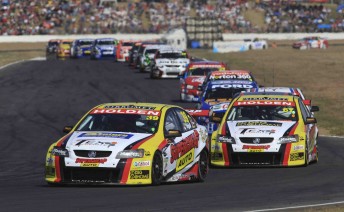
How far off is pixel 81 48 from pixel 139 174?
2048 inches

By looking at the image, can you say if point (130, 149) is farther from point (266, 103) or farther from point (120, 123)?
point (266, 103)

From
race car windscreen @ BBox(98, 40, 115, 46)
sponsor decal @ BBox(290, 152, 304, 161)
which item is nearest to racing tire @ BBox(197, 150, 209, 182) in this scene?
sponsor decal @ BBox(290, 152, 304, 161)

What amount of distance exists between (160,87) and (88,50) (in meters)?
25.8

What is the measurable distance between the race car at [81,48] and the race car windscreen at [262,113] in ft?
155

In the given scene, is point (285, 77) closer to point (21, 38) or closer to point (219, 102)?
point (219, 102)

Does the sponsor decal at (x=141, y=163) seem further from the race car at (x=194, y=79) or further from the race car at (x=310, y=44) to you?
the race car at (x=310, y=44)

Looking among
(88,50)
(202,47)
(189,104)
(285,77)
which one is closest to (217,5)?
(202,47)

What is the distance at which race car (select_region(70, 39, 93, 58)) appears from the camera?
2522 inches

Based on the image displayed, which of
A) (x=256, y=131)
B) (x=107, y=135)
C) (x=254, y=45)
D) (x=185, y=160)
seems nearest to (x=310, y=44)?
(x=254, y=45)

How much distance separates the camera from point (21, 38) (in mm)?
80625

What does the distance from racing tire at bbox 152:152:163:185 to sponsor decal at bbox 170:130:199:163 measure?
0.37m

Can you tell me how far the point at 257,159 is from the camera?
52.4 feet

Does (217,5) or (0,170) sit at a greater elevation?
(0,170)

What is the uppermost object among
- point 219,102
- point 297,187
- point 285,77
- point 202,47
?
point 297,187
